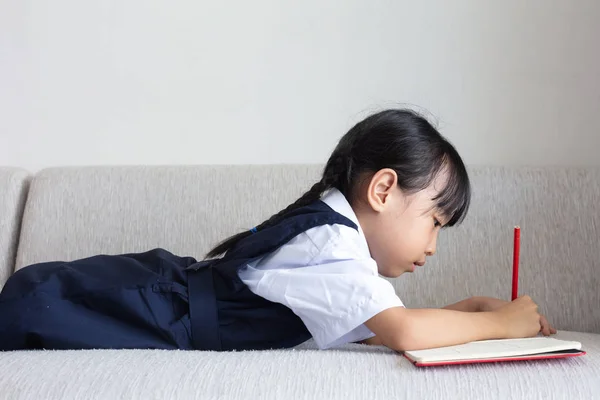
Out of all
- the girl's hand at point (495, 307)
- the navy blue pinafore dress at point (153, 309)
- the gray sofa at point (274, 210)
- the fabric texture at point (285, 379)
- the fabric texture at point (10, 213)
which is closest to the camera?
the fabric texture at point (285, 379)

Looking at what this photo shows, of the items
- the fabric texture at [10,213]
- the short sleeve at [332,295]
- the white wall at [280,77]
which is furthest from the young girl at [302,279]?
the white wall at [280,77]

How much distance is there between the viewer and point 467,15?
1.83 meters

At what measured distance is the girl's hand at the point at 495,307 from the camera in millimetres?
1285

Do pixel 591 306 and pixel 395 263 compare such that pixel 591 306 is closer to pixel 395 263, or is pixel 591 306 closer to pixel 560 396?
pixel 395 263

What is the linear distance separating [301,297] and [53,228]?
713mm

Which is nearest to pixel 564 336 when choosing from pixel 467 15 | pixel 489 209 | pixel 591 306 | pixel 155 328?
pixel 591 306

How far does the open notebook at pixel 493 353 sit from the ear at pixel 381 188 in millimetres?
281

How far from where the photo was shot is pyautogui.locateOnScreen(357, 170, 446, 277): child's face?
1226mm

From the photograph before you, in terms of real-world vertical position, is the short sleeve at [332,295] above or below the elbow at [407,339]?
above

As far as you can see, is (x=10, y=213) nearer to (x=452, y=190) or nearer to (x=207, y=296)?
(x=207, y=296)

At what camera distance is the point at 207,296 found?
1216mm

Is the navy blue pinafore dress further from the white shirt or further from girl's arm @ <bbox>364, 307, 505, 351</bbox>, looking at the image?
girl's arm @ <bbox>364, 307, 505, 351</bbox>

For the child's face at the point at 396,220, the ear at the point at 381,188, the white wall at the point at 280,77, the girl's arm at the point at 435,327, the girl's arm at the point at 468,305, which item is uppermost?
the white wall at the point at 280,77

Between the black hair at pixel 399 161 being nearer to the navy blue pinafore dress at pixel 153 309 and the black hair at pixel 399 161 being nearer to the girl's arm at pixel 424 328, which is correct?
the navy blue pinafore dress at pixel 153 309
